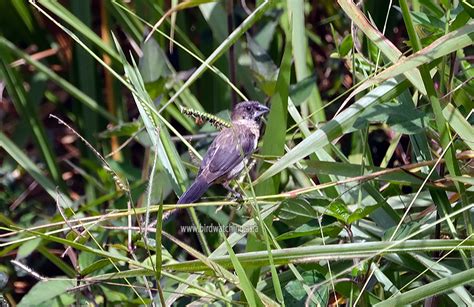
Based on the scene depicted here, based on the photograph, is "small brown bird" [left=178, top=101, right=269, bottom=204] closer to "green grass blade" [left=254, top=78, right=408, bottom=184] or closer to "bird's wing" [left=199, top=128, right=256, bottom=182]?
"bird's wing" [left=199, top=128, right=256, bottom=182]

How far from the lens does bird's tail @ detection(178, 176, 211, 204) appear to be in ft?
7.74

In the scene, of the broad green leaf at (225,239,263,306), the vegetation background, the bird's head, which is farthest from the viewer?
the bird's head

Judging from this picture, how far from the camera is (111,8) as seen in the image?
3.44 meters

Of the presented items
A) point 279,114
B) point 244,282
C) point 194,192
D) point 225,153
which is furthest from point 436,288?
point 225,153

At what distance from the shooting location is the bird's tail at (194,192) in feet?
7.74

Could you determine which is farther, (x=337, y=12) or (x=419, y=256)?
(x=337, y=12)

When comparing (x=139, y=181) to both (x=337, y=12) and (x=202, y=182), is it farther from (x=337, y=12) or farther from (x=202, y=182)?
(x=337, y=12)

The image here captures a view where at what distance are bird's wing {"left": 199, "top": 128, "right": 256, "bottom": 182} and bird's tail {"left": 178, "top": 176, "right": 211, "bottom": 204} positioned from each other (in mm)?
66

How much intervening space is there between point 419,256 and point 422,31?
628mm

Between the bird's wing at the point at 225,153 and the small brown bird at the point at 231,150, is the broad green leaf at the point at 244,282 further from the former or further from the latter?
the bird's wing at the point at 225,153

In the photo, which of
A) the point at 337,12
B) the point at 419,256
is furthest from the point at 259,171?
the point at 337,12

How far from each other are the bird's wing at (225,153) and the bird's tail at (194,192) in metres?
0.07

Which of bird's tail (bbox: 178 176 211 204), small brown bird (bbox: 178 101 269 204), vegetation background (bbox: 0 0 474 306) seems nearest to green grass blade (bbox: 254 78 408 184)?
vegetation background (bbox: 0 0 474 306)

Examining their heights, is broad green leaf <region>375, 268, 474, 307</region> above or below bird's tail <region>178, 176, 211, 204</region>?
below
